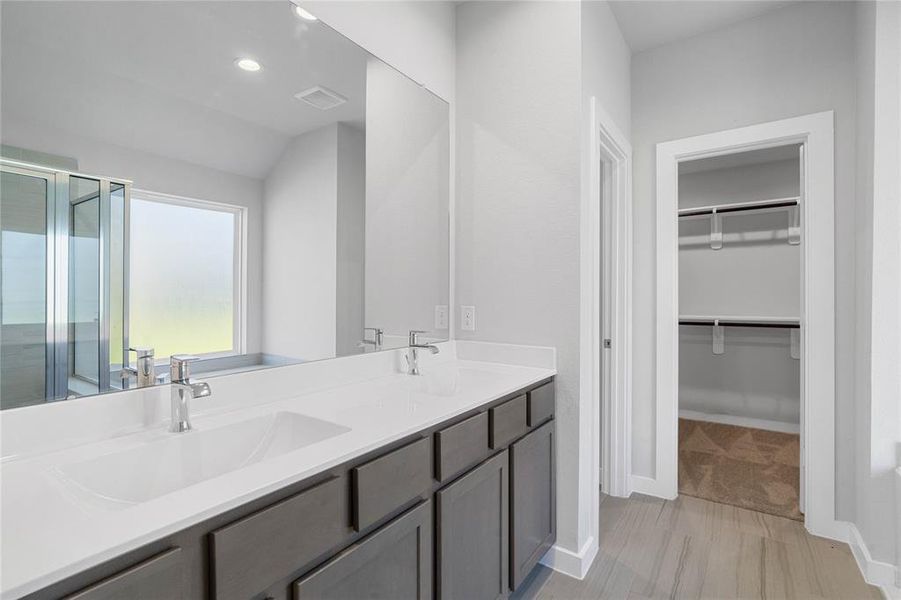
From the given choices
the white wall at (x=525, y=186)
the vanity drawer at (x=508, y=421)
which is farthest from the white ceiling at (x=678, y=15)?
the vanity drawer at (x=508, y=421)

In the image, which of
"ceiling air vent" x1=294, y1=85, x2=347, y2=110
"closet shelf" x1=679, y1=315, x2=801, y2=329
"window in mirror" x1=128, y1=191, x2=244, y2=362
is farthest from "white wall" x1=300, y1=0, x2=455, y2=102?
"closet shelf" x1=679, y1=315, x2=801, y2=329

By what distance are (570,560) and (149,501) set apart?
1.74 meters

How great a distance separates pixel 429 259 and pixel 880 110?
2005mm

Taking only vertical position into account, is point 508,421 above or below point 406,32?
below

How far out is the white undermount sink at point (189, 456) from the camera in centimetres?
93

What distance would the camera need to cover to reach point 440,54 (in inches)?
86.0

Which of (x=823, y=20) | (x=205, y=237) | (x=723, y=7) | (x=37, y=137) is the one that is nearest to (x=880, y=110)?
(x=823, y=20)

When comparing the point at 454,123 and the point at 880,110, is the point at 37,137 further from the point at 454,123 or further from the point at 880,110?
the point at 880,110

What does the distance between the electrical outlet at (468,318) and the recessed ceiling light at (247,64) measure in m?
1.33

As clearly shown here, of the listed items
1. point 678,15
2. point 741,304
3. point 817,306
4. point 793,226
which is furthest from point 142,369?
point 793,226

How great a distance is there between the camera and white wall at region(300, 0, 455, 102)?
1656 mm

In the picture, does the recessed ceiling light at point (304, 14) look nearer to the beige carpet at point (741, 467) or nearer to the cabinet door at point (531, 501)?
the cabinet door at point (531, 501)

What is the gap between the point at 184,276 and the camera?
4.07ft

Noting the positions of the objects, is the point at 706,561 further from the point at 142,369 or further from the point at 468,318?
the point at 142,369
